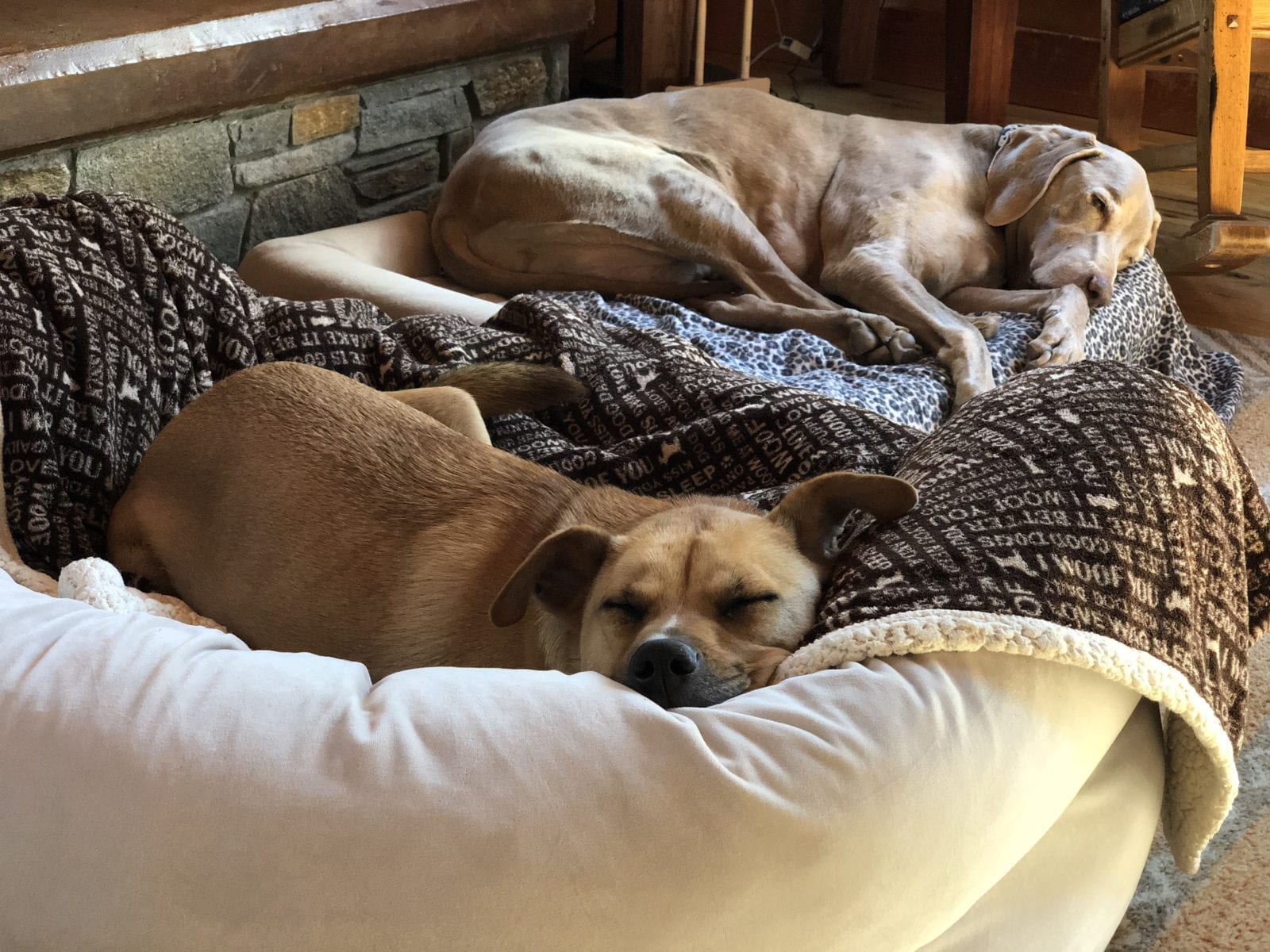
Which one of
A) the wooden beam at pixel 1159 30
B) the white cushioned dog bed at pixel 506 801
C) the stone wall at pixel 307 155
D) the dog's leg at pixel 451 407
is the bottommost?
the white cushioned dog bed at pixel 506 801

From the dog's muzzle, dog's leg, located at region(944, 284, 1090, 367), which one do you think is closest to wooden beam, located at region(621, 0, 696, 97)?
dog's leg, located at region(944, 284, 1090, 367)

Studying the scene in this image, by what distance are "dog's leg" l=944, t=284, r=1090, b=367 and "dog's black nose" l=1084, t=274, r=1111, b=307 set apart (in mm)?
28

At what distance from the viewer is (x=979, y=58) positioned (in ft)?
14.9

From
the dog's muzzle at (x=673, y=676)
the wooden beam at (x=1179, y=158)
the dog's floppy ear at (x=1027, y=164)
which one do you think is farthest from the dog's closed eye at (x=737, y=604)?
the wooden beam at (x=1179, y=158)

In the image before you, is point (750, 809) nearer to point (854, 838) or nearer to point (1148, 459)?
point (854, 838)

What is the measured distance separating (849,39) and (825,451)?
4847mm

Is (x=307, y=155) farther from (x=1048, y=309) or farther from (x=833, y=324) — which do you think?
(x=1048, y=309)

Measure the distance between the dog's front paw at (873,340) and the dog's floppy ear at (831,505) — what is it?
159cm

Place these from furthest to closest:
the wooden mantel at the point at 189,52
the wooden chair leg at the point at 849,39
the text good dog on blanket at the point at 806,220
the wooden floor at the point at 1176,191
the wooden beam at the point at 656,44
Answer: the wooden chair leg at the point at 849,39 → the wooden beam at the point at 656,44 → the wooden floor at the point at 1176,191 → the text good dog on blanket at the point at 806,220 → the wooden mantel at the point at 189,52

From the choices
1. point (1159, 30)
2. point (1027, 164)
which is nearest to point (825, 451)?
point (1027, 164)

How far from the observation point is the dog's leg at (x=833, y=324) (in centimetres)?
321

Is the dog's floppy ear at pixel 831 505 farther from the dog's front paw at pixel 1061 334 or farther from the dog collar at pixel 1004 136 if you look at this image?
the dog collar at pixel 1004 136

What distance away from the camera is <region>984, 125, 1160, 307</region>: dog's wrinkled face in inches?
136

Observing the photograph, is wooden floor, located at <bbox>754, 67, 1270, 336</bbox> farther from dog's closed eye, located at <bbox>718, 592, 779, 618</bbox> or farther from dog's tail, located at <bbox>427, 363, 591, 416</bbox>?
dog's closed eye, located at <bbox>718, 592, 779, 618</bbox>
